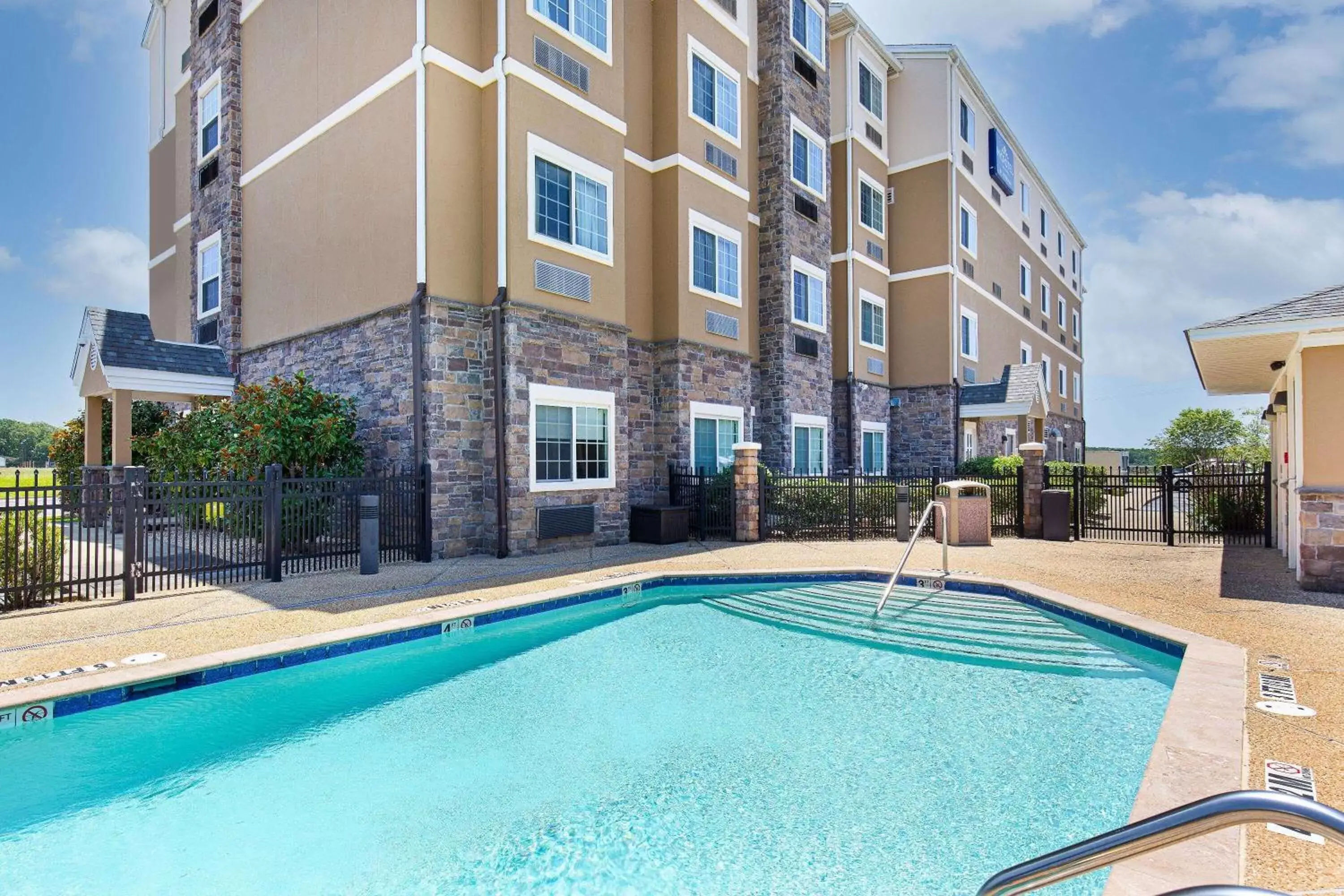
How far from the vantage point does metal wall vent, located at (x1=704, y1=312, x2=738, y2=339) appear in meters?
15.4

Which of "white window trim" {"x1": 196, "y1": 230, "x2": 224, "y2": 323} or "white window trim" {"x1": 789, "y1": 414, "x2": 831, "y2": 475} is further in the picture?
"white window trim" {"x1": 789, "y1": 414, "x2": 831, "y2": 475}

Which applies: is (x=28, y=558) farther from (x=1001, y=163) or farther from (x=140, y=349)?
(x=1001, y=163)

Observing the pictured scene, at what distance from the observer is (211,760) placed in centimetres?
462

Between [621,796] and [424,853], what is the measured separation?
1113mm

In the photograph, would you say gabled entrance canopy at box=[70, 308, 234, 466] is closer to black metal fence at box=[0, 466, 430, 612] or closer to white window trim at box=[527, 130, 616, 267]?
black metal fence at box=[0, 466, 430, 612]

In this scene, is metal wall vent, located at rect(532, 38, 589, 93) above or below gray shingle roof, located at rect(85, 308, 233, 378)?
above

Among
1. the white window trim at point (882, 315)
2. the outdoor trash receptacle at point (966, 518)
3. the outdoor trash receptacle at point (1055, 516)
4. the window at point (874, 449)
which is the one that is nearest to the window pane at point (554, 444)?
the outdoor trash receptacle at point (966, 518)

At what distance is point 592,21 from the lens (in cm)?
1288

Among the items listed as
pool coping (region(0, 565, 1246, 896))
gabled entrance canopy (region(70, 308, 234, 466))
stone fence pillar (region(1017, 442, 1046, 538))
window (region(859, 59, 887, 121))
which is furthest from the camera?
window (region(859, 59, 887, 121))

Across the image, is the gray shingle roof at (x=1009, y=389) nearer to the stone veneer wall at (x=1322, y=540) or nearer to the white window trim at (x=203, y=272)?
the stone veneer wall at (x=1322, y=540)

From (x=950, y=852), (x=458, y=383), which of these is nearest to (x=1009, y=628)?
(x=950, y=852)

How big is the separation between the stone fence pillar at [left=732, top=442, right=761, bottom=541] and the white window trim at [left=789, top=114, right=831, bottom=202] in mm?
8009

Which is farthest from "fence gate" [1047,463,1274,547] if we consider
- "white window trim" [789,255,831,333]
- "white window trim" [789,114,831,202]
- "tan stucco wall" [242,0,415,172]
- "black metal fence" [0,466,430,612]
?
"tan stucco wall" [242,0,415,172]

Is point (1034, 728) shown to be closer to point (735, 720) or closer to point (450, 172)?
point (735, 720)
